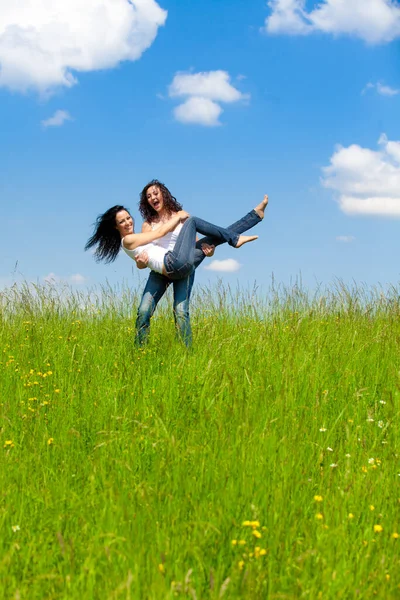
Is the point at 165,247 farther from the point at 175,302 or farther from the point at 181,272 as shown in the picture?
the point at 175,302

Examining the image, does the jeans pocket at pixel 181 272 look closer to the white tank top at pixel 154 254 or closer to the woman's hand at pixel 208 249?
the white tank top at pixel 154 254

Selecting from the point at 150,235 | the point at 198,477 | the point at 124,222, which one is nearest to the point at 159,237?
the point at 150,235

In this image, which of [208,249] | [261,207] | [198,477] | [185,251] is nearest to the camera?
[198,477]

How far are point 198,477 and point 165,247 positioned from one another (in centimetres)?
419

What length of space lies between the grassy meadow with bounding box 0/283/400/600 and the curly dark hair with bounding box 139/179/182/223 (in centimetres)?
188

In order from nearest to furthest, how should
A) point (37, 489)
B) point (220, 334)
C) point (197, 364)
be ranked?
point (37, 489) → point (197, 364) → point (220, 334)

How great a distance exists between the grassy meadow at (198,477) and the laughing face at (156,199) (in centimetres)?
190

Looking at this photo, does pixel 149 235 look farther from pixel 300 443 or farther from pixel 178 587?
pixel 178 587

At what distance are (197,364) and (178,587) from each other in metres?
3.39

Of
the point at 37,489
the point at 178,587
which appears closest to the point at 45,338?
the point at 37,489

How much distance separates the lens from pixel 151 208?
303 inches

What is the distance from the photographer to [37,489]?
11.7ft

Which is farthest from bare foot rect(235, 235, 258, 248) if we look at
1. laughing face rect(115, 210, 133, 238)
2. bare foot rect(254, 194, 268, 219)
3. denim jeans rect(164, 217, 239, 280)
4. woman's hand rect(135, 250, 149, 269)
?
laughing face rect(115, 210, 133, 238)

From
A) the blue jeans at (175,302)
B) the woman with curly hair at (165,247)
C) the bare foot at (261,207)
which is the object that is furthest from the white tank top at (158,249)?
the bare foot at (261,207)
